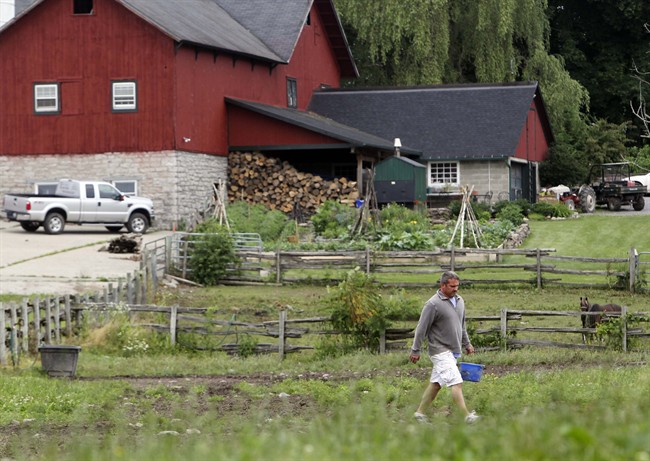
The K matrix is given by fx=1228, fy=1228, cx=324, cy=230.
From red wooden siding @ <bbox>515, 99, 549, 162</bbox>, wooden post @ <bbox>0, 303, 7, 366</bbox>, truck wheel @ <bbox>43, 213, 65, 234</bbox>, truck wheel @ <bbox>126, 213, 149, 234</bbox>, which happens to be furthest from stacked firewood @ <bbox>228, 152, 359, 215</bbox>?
wooden post @ <bbox>0, 303, 7, 366</bbox>

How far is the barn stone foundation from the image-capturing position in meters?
40.3

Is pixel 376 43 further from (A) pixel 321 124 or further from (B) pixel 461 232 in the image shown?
(B) pixel 461 232

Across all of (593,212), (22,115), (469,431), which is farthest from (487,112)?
(469,431)

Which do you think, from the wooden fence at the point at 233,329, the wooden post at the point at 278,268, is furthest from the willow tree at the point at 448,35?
the wooden fence at the point at 233,329

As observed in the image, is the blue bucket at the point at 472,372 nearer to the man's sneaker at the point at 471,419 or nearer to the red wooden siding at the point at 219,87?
the man's sneaker at the point at 471,419

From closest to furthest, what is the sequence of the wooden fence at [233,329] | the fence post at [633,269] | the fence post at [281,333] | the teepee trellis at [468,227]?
the wooden fence at [233,329]
the fence post at [281,333]
the fence post at [633,269]
the teepee trellis at [468,227]

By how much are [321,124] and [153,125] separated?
7847 millimetres

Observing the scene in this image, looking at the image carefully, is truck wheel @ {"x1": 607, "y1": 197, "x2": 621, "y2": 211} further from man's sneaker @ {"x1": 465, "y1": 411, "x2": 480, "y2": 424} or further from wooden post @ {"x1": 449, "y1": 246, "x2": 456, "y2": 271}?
man's sneaker @ {"x1": 465, "y1": 411, "x2": 480, "y2": 424}

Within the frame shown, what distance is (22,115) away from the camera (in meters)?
41.8

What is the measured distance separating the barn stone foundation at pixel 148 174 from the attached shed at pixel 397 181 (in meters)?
6.05

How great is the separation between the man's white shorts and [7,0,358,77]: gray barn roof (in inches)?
1118

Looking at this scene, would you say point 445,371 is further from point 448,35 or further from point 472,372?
point 448,35

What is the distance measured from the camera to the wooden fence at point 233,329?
59.8 ft

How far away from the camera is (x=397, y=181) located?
144 ft
